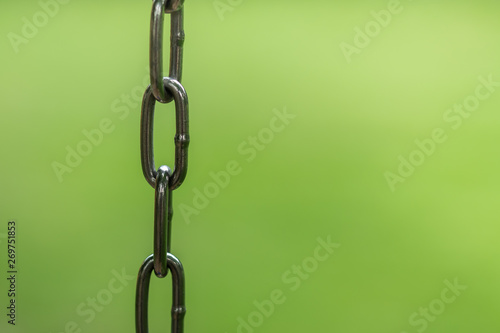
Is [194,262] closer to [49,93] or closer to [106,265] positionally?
[106,265]

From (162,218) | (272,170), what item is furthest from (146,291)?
(272,170)

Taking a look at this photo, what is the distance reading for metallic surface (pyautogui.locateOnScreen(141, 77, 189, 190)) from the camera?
1.59 ft

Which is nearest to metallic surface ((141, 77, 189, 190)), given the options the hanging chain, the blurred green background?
the hanging chain

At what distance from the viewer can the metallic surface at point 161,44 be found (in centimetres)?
45

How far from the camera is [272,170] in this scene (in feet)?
10.2

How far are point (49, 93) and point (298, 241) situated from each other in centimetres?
177

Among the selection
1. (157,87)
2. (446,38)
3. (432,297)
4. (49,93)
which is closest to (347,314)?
(432,297)

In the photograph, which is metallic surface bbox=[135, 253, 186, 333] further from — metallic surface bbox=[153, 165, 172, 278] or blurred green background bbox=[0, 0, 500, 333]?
blurred green background bbox=[0, 0, 500, 333]

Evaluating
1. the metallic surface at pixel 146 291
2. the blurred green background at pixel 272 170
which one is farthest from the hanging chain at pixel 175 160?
the blurred green background at pixel 272 170

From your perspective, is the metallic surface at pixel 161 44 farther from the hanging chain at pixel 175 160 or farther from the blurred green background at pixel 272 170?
the blurred green background at pixel 272 170

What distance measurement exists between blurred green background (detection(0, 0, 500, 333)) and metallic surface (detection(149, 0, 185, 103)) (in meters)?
2.58

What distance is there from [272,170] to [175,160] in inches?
103

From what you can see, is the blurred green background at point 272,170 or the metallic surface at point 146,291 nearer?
the metallic surface at point 146,291

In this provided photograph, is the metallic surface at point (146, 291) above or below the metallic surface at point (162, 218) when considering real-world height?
below
